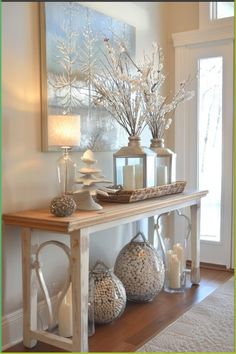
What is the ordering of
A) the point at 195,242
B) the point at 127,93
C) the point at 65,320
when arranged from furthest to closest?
the point at 195,242, the point at 127,93, the point at 65,320

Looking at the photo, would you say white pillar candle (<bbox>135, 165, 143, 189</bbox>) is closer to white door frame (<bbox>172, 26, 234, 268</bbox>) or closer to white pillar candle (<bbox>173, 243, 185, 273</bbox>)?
white pillar candle (<bbox>173, 243, 185, 273</bbox>)

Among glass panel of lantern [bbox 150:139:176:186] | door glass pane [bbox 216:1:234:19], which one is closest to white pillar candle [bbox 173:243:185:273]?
glass panel of lantern [bbox 150:139:176:186]

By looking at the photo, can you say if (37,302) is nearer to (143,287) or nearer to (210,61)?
(143,287)

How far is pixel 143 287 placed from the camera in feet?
9.84

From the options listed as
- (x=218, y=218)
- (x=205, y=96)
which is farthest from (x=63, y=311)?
(x=205, y=96)

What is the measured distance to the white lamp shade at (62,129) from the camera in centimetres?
244

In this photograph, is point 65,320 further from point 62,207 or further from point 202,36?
point 202,36

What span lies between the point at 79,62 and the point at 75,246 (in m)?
1.30

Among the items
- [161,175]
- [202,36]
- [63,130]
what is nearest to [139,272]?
[161,175]

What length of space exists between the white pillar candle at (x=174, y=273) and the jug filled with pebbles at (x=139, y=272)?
25cm

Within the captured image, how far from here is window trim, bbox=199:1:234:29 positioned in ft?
12.4

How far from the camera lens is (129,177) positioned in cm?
288

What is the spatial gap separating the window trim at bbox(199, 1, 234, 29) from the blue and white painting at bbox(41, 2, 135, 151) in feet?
3.03

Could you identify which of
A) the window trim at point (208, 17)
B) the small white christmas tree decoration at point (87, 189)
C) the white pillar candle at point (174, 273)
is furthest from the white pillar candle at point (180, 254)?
the window trim at point (208, 17)
